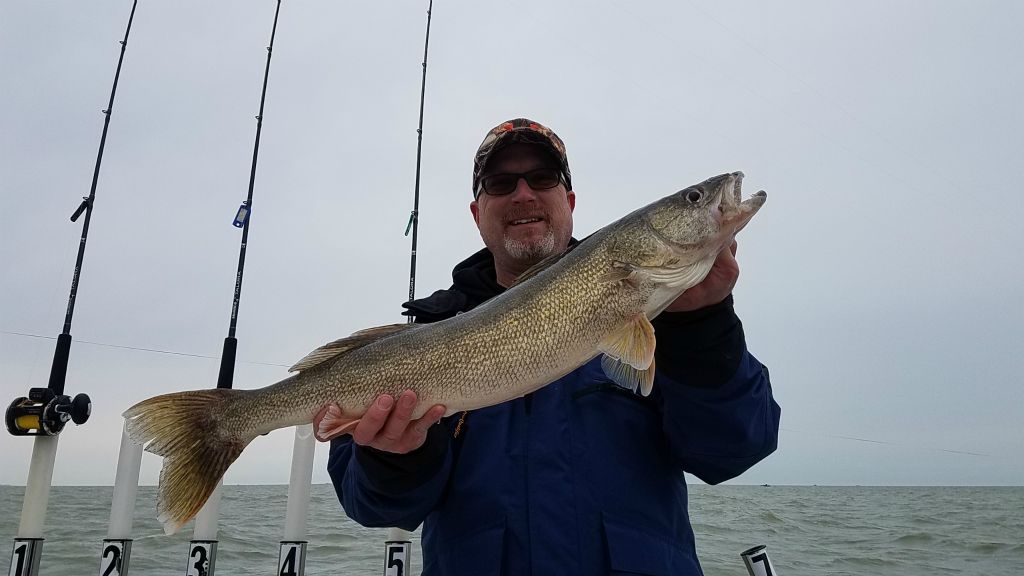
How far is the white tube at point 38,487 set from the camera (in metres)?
4.45

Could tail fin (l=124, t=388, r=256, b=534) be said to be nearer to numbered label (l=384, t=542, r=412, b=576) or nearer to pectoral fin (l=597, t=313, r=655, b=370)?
pectoral fin (l=597, t=313, r=655, b=370)

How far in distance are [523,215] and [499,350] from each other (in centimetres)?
125

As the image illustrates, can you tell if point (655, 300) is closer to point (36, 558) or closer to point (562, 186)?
point (562, 186)

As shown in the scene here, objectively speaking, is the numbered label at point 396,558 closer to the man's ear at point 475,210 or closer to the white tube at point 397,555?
the white tube at point 397,555

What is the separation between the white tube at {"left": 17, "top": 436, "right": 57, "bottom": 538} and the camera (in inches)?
175

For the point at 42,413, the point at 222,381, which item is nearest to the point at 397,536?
the point at 222,381

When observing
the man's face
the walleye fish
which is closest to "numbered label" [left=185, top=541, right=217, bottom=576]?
the walleye fish

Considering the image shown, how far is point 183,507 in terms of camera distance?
249 centimetres

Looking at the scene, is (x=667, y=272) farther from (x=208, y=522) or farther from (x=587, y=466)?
(x=208, y=522)

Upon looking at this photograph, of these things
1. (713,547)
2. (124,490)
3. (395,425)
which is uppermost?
(395,425)

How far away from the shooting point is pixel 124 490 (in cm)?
451

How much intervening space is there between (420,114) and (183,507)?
5328mm

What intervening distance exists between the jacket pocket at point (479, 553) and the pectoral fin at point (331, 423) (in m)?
0.67

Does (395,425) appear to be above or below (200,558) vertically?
above
